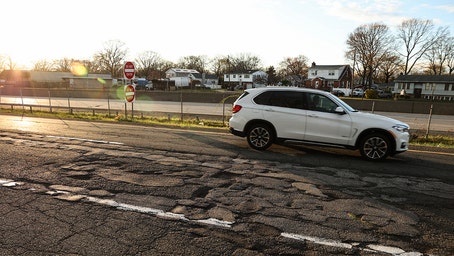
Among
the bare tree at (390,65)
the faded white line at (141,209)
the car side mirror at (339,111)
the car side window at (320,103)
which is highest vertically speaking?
the bare tree at (390,65)

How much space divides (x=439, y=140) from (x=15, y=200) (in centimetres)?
1412

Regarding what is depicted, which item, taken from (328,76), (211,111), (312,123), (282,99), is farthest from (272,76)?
(312,123)

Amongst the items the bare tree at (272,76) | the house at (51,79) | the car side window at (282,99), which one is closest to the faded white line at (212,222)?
the car side window at (282,99)

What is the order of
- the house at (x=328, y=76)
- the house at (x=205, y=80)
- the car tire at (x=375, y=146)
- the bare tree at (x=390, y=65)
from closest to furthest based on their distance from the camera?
the car tire at (x=375, y=146) → the bare tree at (x=390, y=65) → the house at (x=328, y=76) → the house at (x=205, y=80)

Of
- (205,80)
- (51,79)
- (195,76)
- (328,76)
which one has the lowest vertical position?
(51,79)

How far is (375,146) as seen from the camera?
7.29m

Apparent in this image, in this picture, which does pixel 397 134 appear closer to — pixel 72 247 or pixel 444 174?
pixel 444 174

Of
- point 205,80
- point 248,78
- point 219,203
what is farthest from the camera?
→ point 205,80

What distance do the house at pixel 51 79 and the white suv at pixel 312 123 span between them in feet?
192

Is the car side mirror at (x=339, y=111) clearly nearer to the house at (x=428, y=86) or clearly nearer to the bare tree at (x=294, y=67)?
the house at (x=428, y=86)

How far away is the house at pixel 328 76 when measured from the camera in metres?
75.2

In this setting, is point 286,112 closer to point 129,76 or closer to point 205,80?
point 129,76

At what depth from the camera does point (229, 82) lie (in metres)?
95.1

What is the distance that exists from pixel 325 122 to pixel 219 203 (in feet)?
14.0
